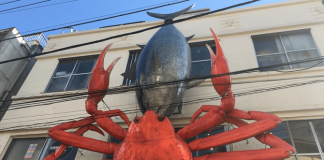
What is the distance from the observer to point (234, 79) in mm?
5672

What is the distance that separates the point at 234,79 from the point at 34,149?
634 cm

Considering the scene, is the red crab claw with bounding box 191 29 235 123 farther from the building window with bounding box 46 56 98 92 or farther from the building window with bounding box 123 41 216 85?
the building window with bounding box 46 56 98 92

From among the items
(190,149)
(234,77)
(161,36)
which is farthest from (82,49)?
(190,149)

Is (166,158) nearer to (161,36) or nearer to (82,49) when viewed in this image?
(161,36)

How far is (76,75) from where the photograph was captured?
7.57m

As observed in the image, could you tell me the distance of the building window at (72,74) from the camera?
23.7 feet

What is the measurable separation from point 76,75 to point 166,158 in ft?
19.8

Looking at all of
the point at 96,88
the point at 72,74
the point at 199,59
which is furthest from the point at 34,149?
the point at 199,59

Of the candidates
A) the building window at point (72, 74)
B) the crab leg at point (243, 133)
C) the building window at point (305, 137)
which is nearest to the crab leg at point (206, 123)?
the crab leg at point (243, 133)

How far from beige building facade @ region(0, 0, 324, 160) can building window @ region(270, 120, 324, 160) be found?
0.02 m

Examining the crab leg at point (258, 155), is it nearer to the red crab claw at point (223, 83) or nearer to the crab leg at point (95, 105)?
the red crab claw at point (223, 83)

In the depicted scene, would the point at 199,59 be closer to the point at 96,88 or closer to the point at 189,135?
the point at 189,135

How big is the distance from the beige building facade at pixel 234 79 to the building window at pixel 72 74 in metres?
0.04

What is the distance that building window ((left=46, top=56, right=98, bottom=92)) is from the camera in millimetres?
7238
